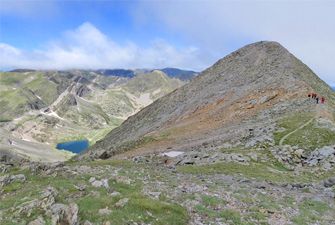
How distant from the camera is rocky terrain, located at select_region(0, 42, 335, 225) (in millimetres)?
30203

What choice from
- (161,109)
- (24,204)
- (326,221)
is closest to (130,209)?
(24,204)

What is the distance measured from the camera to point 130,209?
30.0 m

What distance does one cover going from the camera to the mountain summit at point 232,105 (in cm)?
7056

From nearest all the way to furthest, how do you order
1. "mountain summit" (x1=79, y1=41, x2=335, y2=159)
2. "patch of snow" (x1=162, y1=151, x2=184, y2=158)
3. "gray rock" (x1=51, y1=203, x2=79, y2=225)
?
"gray rock" (x1=51, y1=203, x2=79, y2=225) → "patch of snow" (x1=162, y1=151, x2=184, y2=158) → "mountain summit" (x1=79, y1=41, x2=335, y2=159)

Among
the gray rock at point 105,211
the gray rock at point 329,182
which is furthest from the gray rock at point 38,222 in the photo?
the gray rock at point 329,182

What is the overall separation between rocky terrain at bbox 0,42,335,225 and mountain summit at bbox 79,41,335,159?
1.46 ft

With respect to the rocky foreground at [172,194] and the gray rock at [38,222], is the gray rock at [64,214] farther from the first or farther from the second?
the gray rock at [38,222]

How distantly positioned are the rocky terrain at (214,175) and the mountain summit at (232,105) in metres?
0.44

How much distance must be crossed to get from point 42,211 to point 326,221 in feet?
72.4

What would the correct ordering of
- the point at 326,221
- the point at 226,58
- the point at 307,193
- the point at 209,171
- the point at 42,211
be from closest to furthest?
the point at 42,211 → the point at 326,221 → the point at 307,193 → the point at 209,171 → the point at 226,58

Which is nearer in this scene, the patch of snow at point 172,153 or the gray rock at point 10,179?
the gray rock at point 10,179

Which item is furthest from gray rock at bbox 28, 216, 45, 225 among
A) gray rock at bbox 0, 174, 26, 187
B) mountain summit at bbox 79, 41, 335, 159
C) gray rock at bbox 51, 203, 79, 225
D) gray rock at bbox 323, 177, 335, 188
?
mountain summit at bbox 79, 41, 335, 159

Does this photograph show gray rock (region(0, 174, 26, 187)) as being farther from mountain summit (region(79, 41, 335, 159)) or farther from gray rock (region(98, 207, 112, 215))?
mountain summit (region(79, 41, 335, 159))

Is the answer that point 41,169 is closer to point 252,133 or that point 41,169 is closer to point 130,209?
point 130,209
